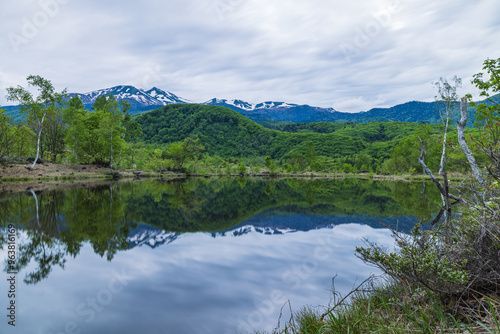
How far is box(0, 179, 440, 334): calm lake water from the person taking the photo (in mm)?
5105

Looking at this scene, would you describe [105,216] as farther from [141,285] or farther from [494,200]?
[494,200]

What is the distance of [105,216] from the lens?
1397 centimetres

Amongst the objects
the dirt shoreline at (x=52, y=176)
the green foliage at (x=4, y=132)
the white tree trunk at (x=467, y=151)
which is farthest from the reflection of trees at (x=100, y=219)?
the green foliage at (x=4, y=132)

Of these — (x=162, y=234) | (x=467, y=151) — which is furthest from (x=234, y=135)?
(x=467, y=151)

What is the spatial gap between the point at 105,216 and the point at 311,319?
12.5 meters

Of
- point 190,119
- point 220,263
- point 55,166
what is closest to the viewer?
point 220,263

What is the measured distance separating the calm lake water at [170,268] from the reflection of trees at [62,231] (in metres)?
0.04

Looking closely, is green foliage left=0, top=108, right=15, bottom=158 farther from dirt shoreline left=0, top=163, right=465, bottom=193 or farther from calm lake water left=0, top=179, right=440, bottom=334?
calm lake water left=0, top=179, right=440, bottom=334

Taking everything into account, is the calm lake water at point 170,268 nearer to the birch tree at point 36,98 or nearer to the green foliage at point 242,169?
the birch tree at point 36,98

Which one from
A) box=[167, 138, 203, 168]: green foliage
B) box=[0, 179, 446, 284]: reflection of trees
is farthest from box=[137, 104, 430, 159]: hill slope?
box=[0, 179, 446, 284]: reflection of trees

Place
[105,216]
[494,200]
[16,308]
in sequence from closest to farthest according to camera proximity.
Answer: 1. [494,200]
2. [16,308]
3. [105,216]

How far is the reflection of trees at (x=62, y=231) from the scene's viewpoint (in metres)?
7.88

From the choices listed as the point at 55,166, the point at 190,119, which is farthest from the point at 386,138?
the point at 55,166

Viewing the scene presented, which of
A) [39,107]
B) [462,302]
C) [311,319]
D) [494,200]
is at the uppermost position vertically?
[39,107]
